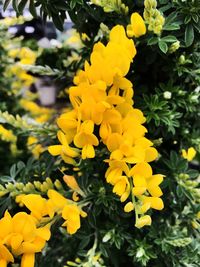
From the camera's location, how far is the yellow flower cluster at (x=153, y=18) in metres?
0.73

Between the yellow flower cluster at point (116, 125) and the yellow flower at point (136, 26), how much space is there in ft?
0.15

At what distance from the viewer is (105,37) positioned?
35.9 inches

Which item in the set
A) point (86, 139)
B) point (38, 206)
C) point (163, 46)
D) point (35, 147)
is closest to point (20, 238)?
point (38, 206)

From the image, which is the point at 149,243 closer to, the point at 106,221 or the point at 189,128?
the point at 106,221

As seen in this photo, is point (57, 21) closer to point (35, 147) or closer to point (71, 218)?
point (71, 218)

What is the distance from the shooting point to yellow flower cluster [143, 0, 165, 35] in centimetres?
73

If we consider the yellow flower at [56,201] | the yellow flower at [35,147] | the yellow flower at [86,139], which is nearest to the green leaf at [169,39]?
the yellow flower at [86,139]

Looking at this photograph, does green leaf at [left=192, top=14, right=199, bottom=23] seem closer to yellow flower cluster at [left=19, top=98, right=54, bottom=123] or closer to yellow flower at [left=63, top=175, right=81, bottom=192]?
yellow flower at [left=63, top=175, right=81, bottom=192]

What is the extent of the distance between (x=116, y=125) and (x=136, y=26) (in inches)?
6.8

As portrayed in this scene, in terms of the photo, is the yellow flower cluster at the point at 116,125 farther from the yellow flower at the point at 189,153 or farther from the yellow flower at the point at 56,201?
the yellow flower at the point at 189,153

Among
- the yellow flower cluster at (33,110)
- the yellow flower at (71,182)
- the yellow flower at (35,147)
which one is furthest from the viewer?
the yellow flower cluster at (33,110)

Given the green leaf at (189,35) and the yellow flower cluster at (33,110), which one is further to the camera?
the yellow flower cluster at (33,110)

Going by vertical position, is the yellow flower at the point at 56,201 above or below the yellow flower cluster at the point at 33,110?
above

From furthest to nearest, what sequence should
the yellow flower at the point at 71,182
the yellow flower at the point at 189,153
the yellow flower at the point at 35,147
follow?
the yellow flower at the point at 35,147 < the yellow flower at the point at 189,153 < the yellow flower at the point at 71,182
